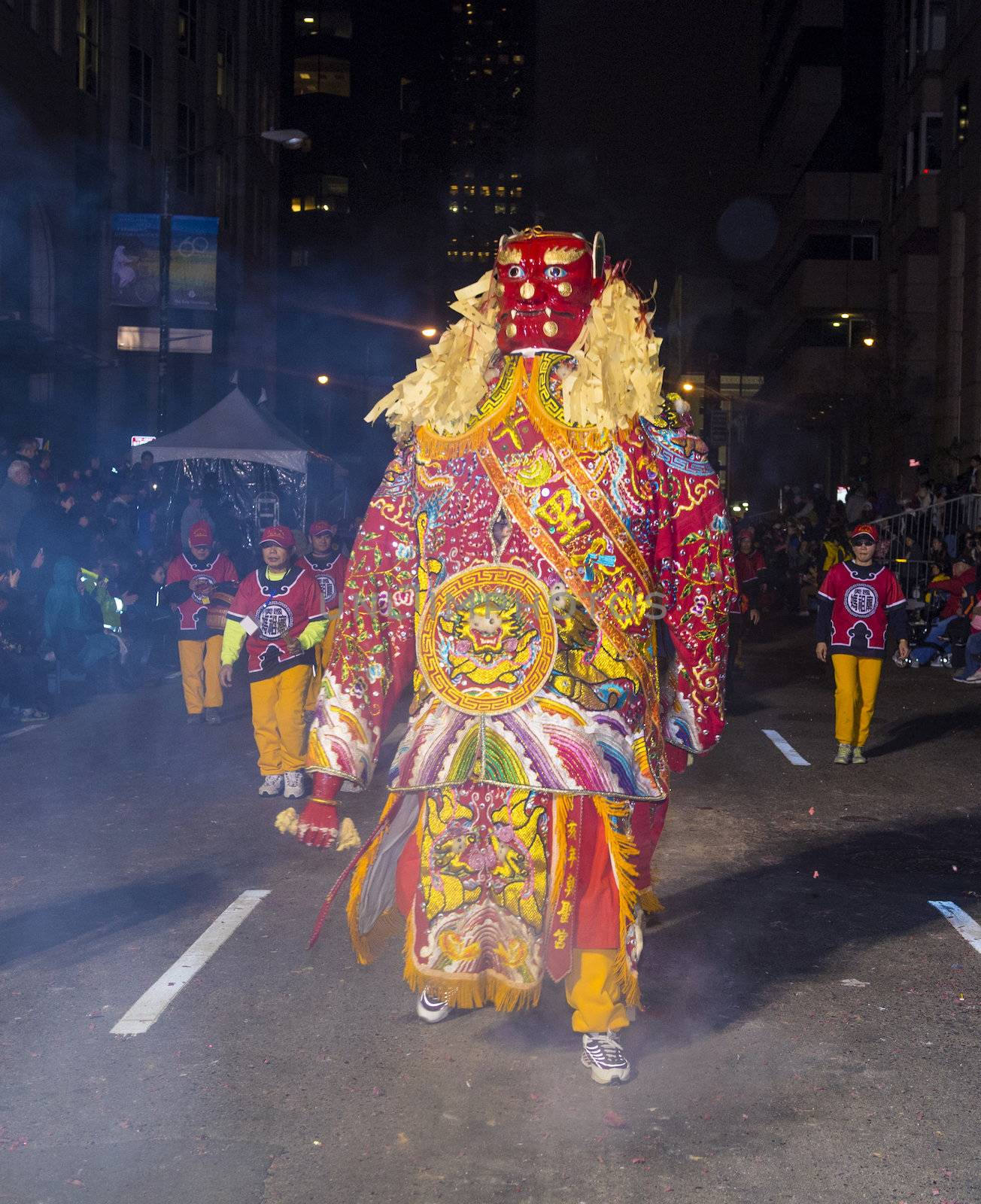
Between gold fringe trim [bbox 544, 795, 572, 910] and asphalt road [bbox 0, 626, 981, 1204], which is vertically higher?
gold fringe trim [bbox 544, 795, 572, 910]

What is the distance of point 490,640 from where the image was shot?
421cm

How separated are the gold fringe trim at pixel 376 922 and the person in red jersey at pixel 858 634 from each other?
21.6 ft

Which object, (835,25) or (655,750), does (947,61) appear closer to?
(835,25)

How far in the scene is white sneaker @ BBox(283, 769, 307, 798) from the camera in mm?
9102

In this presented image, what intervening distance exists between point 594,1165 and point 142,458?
18993 millimetres

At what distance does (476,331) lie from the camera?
4.43 metres

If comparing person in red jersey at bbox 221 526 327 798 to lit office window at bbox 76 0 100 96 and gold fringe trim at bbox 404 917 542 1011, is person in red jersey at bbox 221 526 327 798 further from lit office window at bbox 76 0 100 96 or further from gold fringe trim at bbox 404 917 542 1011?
lit office window at bbox 76 0 100 96

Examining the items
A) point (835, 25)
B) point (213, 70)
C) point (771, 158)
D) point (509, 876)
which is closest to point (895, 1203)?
point (509, 876)

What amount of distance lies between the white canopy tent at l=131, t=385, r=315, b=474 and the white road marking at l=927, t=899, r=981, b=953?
17.1 metres


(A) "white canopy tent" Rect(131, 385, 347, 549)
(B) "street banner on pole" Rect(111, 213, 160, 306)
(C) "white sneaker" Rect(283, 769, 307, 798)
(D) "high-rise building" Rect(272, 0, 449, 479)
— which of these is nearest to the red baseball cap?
(C) "white sneaker" Rect(283, 769, 307, 798)

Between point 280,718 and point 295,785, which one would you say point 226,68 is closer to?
point 280,718

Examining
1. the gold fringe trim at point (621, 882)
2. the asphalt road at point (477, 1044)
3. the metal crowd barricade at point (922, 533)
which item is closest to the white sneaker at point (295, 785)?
the asphalt road at point (477, 1044)

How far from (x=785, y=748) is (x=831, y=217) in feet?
148

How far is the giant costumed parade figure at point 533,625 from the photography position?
13.7 ft
